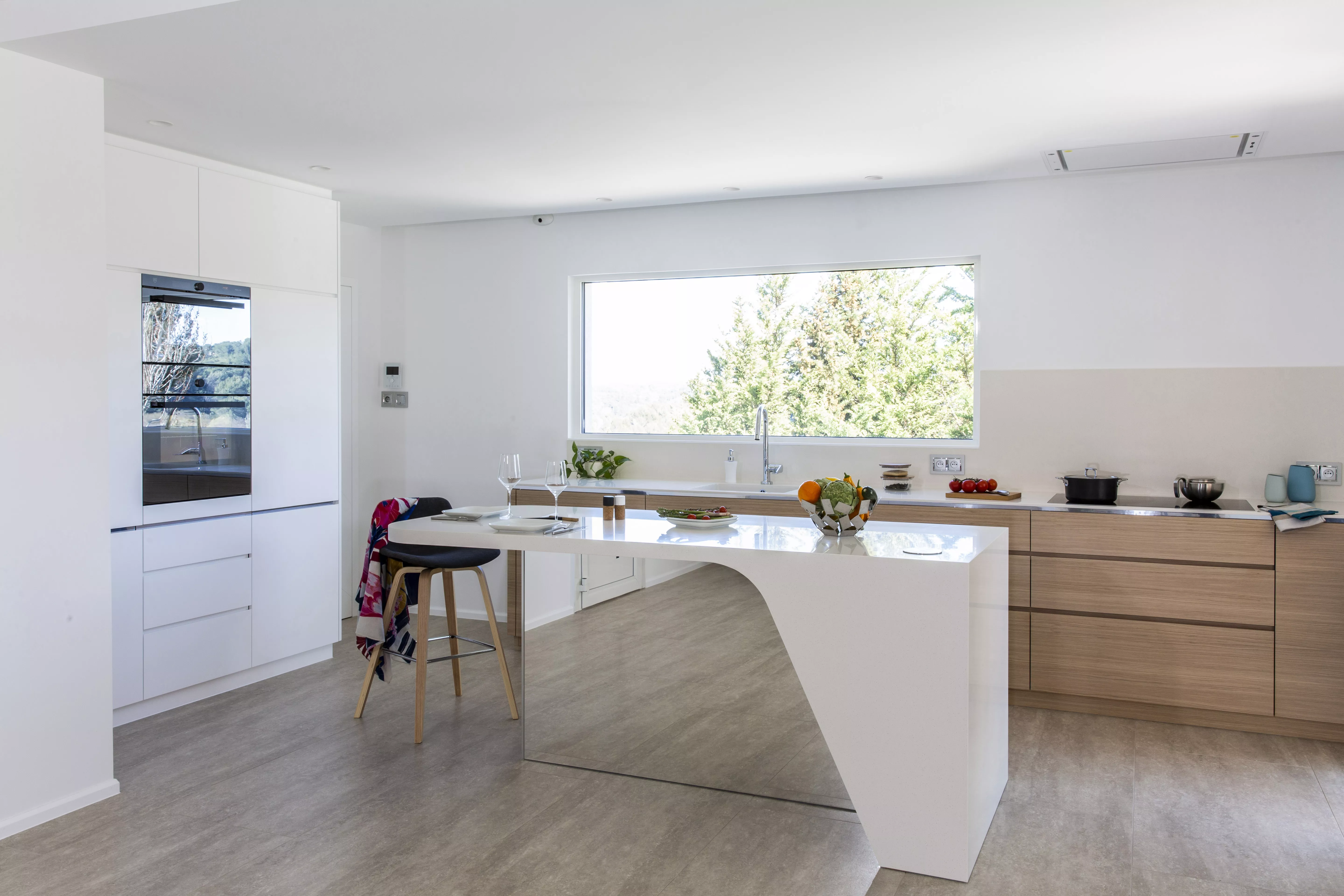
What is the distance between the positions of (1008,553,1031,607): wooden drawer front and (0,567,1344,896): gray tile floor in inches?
21.8

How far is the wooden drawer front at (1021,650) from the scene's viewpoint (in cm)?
404

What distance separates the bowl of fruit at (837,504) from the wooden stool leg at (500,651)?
Answer: 4.83ft

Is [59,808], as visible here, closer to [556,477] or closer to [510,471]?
[510,471]

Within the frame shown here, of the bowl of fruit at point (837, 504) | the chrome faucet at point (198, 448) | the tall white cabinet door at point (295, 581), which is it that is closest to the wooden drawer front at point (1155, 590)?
the bowl of fruit at point (837, 504)

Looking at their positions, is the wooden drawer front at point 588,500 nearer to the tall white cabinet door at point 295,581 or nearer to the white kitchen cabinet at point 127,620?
the tall white cabinet door at point 295,581

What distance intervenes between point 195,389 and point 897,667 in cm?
310

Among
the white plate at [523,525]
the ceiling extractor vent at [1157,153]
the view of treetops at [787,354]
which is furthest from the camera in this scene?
the view of treetops at [787,354]

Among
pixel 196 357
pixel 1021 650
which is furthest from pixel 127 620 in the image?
pixel 1021 650

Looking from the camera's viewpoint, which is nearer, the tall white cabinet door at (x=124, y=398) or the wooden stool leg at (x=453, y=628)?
the tall white cabinet door at (x=124, y=398)

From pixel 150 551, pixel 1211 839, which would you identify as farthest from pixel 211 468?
pixel 1211 839

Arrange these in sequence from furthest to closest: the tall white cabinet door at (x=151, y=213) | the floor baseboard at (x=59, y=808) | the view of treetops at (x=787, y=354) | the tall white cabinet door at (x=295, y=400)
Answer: the view of treetops at (x=787, y=354), the tall white cabinet door at (x=295, y=400), the tall white cabinet door at (x=151, y=213), the floor baseboard at (x=59, y=808)

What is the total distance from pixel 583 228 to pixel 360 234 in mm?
1399

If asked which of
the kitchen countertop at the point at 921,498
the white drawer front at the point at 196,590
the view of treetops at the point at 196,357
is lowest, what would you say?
the white drawer front at the point at 196,590

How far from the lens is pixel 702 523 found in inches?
122
